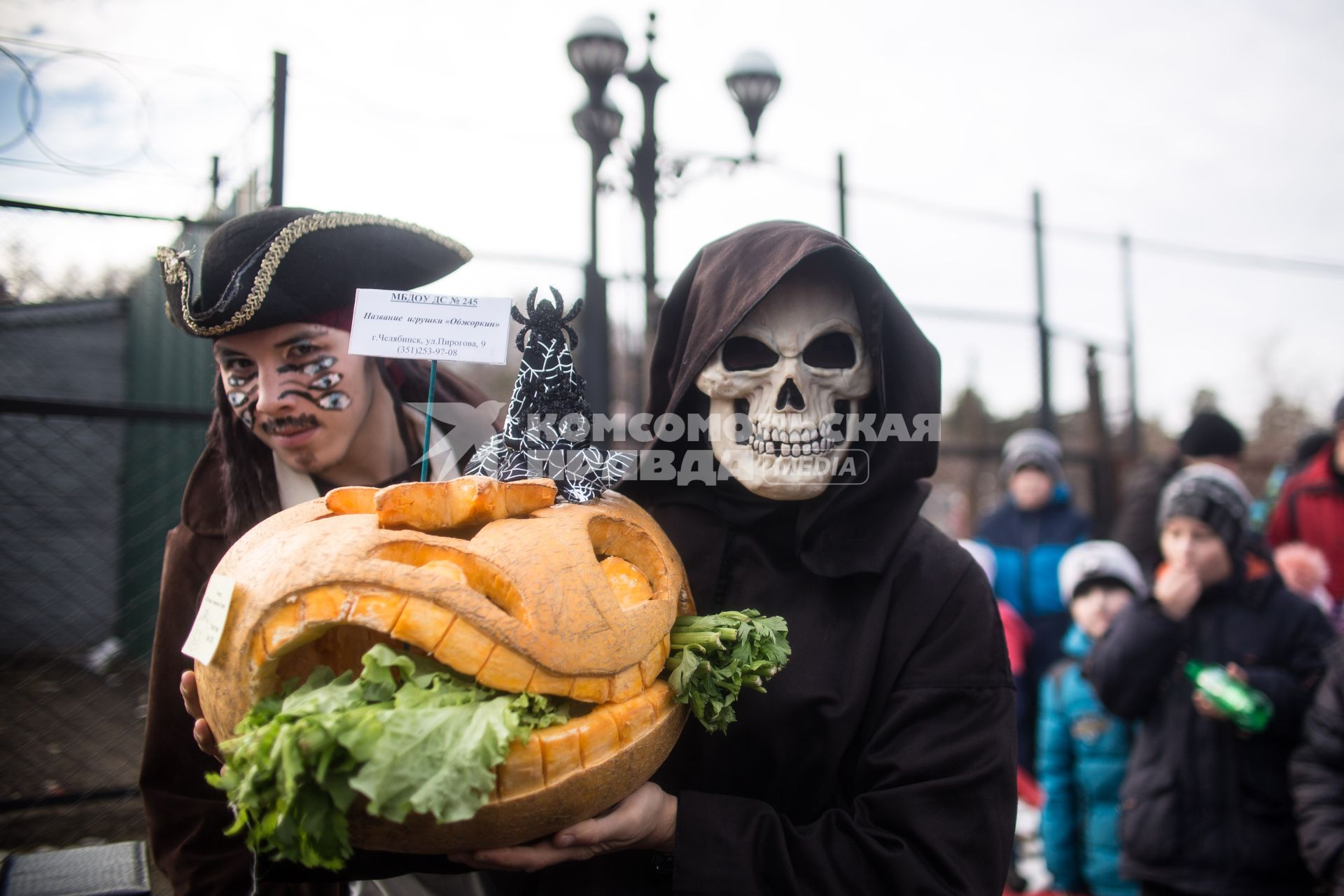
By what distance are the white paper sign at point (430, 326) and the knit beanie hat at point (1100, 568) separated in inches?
138

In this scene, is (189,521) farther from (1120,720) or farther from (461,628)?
(1120,720)

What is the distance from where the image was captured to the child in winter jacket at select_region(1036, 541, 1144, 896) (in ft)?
12.5

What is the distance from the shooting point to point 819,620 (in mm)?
2020

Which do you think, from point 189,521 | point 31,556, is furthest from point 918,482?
point 31,556

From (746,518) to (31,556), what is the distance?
790cm

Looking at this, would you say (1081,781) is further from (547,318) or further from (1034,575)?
(547,318)

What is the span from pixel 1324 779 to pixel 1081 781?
3.56 ft

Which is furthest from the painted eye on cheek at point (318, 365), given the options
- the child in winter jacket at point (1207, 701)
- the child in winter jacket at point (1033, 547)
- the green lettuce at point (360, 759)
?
the child in winter jacket at point (1033, 547)

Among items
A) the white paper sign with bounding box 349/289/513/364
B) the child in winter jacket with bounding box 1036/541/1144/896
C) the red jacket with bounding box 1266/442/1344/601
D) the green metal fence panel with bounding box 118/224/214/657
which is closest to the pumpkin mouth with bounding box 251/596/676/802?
the white paper sign with bounding box 349/289/513/364

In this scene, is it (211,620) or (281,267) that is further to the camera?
(281,267)

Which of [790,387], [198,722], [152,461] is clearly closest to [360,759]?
[198,722]

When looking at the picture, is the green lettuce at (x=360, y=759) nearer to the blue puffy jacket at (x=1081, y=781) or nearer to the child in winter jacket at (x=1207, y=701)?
the child in winter jacket at (x=1207, y=701)

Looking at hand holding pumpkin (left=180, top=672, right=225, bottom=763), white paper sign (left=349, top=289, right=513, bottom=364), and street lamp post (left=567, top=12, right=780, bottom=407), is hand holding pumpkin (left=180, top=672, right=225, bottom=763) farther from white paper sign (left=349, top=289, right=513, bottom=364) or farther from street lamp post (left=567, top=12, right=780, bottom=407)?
street lamp post (left=567, top=12, right=780, bottom=407)
